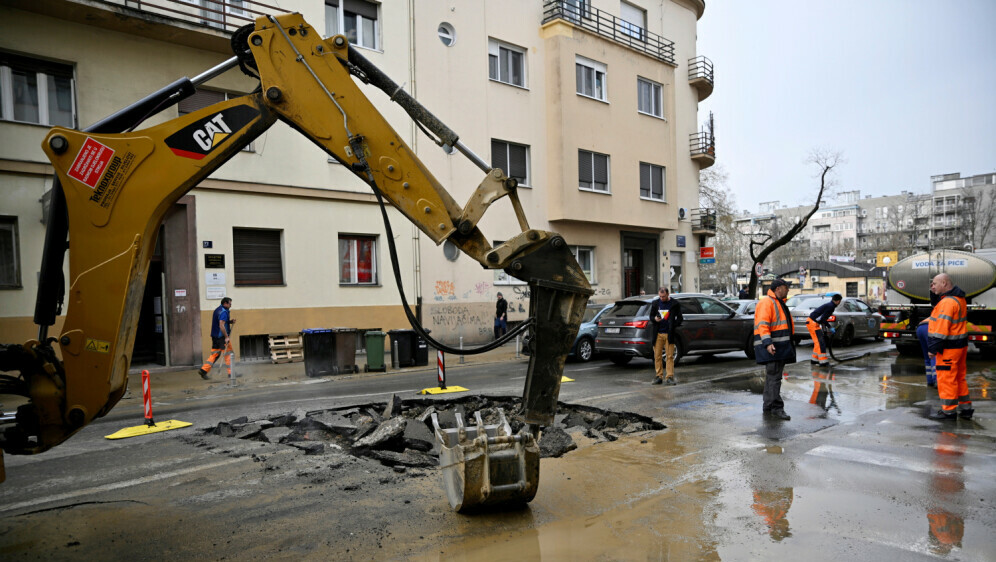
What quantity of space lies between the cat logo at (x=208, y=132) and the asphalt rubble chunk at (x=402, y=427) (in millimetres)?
3301

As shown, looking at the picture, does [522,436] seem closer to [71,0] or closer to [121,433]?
[121,433]

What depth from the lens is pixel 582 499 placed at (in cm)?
539

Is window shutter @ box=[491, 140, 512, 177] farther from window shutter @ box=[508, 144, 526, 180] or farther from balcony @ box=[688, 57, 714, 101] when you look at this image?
balcony @ box=[688, 57, 714, 101]

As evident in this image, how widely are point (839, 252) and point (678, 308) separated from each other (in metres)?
91.6

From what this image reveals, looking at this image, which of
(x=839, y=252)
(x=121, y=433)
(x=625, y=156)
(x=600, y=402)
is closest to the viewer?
(x=121, y=433)

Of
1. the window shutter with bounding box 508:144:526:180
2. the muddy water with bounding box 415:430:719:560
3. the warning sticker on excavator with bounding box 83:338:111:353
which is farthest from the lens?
the window shutter with bounding box 508:144:526:180

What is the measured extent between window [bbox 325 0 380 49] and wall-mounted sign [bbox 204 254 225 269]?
735 centimetres

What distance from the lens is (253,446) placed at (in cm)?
720

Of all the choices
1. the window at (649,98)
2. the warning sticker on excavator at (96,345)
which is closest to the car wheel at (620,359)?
the warning sticker on excavator at (96,345)

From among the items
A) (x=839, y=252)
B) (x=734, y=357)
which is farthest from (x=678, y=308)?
(x=839, y=252)

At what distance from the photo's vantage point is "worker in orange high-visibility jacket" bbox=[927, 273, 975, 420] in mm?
8219

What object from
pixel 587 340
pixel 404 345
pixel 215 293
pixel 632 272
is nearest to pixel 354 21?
pixel 215 293

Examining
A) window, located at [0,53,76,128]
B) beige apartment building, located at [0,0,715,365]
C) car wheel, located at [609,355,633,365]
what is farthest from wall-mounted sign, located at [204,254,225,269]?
car wheel, located at [609,355,633,365]

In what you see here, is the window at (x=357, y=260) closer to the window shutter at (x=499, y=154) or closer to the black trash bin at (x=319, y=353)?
the black trash bin at (x=319, y=353)
